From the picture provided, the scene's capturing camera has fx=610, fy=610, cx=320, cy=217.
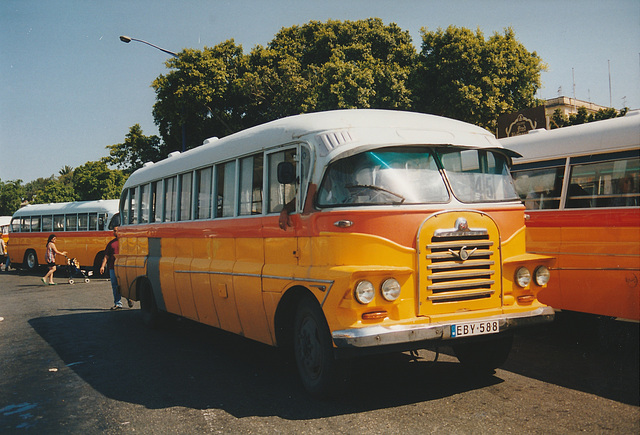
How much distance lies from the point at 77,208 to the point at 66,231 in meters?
1.20

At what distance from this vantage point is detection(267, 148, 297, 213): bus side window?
6.37 meters

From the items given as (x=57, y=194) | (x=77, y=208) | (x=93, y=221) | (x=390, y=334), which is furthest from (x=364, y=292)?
(x=57, y=194)

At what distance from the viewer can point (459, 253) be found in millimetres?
5688

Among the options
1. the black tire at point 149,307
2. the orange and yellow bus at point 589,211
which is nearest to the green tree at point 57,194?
the black tire at point 149,307

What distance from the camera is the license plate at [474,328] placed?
18.0 feet

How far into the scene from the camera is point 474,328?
557cm

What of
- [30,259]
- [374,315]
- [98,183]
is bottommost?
[30,259]

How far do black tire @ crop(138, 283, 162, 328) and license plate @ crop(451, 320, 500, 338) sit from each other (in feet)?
21.3

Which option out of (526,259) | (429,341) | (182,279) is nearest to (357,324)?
(429,341)

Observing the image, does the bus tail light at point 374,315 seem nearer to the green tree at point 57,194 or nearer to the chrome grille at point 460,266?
the chrome grille at point 460,266

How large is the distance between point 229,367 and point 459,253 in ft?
11.2

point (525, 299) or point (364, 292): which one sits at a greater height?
point (364, 292)

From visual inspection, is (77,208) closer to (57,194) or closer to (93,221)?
(93,221)

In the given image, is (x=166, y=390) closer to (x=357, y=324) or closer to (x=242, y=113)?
(x=357, y=324)
